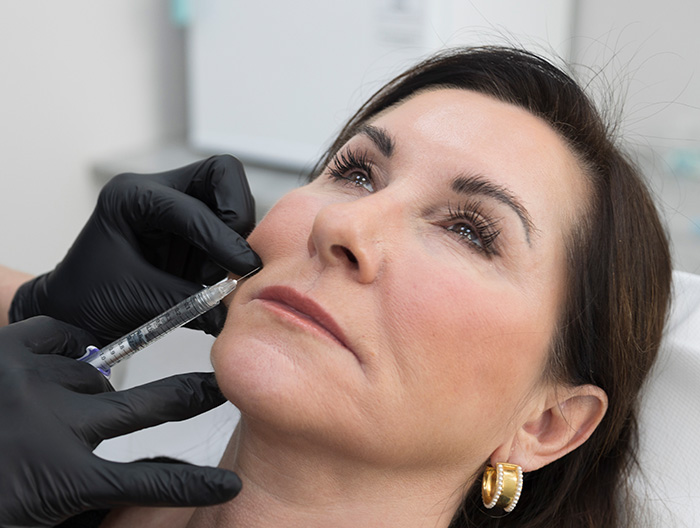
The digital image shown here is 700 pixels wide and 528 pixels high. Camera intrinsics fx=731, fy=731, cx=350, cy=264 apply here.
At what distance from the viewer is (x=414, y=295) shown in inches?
34.5

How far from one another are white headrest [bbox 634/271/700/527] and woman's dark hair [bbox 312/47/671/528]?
42 mm

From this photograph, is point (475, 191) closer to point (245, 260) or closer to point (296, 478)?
point (245, 260)

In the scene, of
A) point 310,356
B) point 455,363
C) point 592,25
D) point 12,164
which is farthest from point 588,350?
point 12,164

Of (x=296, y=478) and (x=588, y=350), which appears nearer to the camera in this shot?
(x=296, y=478)

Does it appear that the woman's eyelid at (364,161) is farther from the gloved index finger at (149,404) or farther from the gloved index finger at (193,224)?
Result: the gloved index finger at (149,404)

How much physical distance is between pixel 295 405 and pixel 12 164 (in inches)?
63.7

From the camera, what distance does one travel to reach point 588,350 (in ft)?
3.51

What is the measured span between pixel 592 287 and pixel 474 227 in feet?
0.72

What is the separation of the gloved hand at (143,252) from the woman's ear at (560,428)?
49 centimetres

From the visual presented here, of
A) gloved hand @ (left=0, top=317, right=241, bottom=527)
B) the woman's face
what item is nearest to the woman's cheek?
the woman's face

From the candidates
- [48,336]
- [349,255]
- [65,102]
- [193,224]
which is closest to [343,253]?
[349,255]

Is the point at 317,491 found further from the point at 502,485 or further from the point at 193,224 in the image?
the point at 193,224

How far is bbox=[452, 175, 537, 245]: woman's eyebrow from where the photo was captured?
3.11 feet

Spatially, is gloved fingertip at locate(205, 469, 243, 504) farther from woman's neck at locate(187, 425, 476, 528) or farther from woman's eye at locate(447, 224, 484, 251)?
woman's eye at locate(447, 224, 484, 251)
